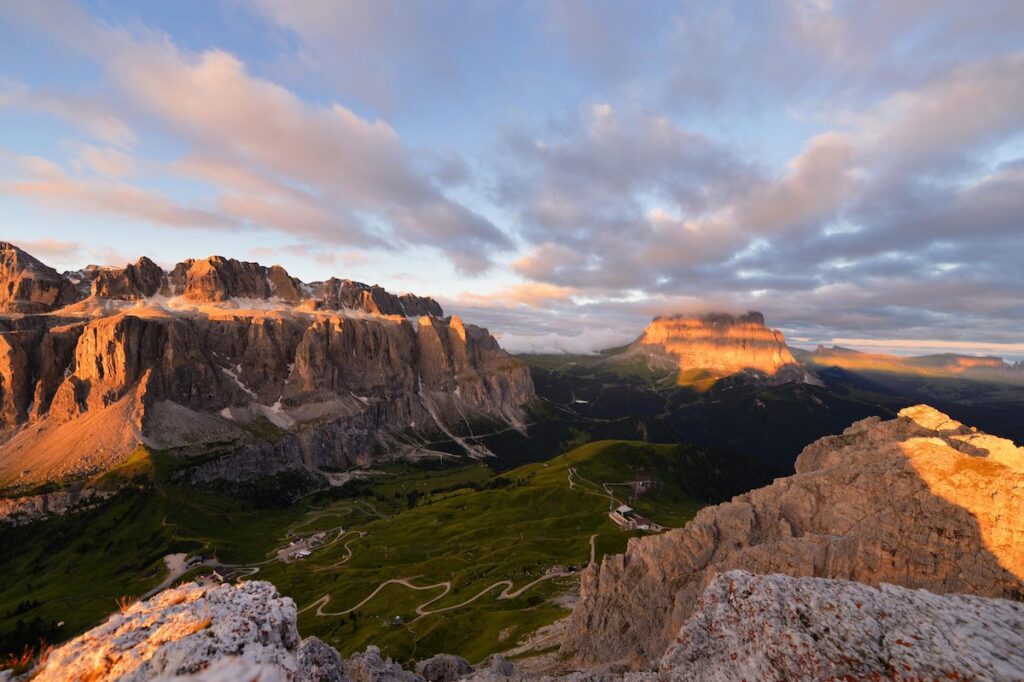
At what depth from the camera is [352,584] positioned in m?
140

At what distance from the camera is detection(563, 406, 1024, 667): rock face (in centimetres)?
4391

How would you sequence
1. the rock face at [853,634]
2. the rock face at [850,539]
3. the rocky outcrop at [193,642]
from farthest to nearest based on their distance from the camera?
the rock face at [850,539] < the rock face at [853,634] < the rocky outcrop at [193,642]

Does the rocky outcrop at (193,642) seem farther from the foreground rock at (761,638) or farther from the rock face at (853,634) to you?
the rock face at (853,634)

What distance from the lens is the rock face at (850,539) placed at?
144 ft

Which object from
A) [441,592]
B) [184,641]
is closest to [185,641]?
[184,641]

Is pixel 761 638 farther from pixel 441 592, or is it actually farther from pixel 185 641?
pixel 441 592

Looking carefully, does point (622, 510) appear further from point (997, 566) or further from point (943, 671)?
point (943, 671)

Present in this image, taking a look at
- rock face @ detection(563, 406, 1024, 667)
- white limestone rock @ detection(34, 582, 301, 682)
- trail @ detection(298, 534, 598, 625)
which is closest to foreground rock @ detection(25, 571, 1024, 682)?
white limestone rock @ detection(34, 582, 301, 682)

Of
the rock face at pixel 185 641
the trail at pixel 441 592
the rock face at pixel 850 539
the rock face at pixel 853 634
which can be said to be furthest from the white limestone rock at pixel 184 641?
the trail at pixel 441 592

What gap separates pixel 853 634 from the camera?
680 inches

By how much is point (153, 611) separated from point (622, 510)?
180994 millimetres

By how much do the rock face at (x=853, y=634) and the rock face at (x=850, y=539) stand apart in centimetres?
3577

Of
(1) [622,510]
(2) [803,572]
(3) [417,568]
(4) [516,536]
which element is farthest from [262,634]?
(1) [622,510]

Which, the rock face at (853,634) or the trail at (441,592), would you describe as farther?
the trail at (441,592)
